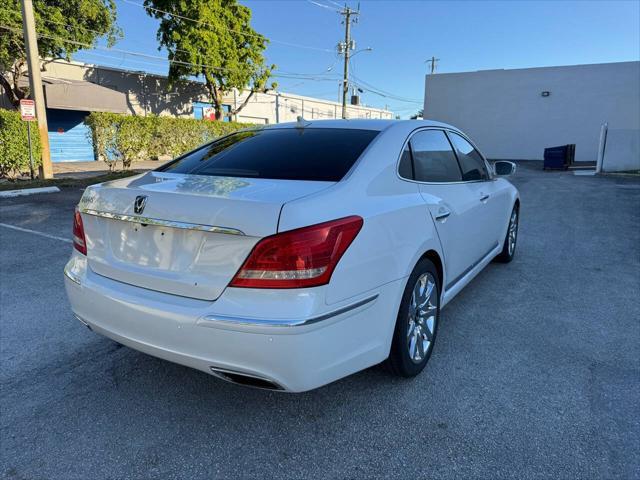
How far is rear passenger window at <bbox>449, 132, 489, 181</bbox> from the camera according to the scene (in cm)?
386

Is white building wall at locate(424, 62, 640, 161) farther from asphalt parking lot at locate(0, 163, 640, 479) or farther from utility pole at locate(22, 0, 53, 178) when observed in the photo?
asphalt parking lot at locate(0, 163, 640, 479)

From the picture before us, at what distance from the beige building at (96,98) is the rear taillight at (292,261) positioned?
1885 cm

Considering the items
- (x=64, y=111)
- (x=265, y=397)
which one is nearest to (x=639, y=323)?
(x=265, y=397)

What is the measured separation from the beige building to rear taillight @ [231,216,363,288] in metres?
18.9

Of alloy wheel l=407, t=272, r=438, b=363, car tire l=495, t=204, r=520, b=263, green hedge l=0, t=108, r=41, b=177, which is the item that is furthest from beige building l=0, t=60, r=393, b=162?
alloy wheel l=407, t=272, r=438, b=363

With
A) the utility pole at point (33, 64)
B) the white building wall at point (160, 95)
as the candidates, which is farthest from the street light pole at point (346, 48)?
the utility pole at point (33, 64)

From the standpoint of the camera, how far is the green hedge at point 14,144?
12047 millimetres

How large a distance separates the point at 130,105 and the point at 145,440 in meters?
27.8

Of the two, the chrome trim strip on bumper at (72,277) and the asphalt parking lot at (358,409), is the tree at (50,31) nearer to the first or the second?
the asphalt parking lot at (358,409)

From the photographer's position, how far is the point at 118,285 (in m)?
2.37

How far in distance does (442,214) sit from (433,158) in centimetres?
54

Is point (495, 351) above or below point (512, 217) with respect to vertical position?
below

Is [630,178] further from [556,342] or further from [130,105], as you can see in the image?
[130,105]

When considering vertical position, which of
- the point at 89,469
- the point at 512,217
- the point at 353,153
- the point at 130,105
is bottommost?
the point at 89,469
